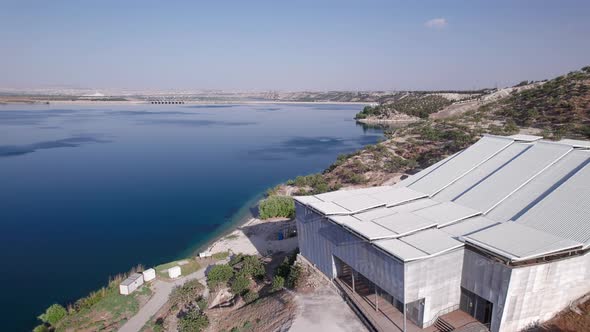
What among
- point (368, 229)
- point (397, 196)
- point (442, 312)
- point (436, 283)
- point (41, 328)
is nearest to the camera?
point (436, 283)

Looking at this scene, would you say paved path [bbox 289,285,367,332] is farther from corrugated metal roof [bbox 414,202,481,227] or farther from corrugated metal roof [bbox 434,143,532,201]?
corrugated metal roof [bbox 434,143,532,201]

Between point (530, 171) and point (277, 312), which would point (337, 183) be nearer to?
point (530, 171)

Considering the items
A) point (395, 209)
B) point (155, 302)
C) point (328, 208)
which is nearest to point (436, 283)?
point (395, 209)

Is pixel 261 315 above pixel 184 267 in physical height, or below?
above

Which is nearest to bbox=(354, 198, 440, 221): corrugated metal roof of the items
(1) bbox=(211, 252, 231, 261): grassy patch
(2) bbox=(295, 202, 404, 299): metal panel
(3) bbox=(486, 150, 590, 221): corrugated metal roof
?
(2) bbox=(295, 202, 404, 299): metal panel

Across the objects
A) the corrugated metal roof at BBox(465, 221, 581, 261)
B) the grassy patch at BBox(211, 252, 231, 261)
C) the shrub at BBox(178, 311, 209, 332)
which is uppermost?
the corrugated metal roof at BBox(465, 221, 581, 261)

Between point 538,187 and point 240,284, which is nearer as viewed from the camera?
point 538,187

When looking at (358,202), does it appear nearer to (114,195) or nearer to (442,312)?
(442,312)
